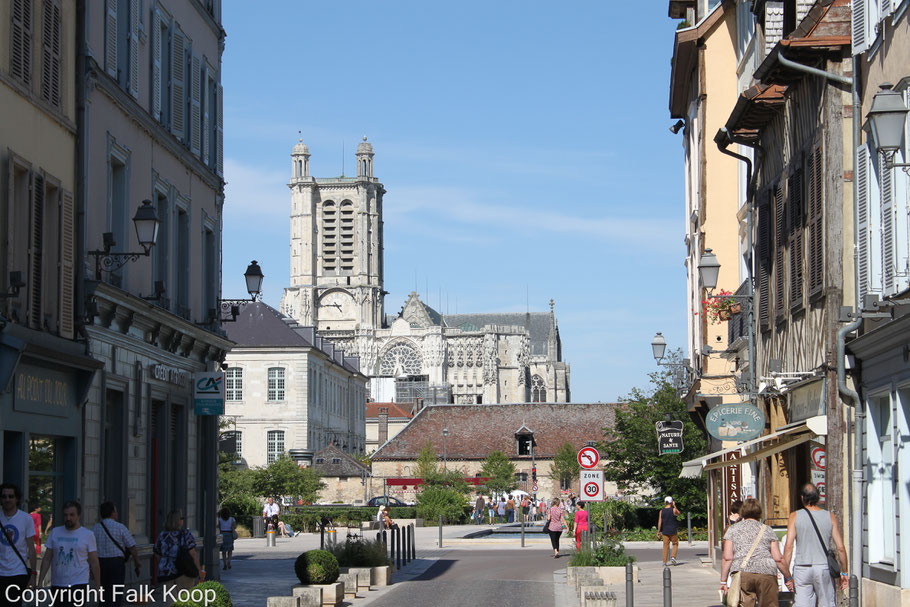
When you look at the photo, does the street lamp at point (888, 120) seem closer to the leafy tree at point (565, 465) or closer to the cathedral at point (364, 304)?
the leafy tree at point (565, 465)

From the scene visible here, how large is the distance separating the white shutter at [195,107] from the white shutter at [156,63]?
220 centimetres

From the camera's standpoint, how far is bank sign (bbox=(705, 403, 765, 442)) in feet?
59.2

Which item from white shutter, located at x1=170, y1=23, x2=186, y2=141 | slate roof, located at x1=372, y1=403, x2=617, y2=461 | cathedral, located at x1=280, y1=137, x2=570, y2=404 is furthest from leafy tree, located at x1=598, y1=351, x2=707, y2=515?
cathedral, located at x1=280, y1=137, x2=570, y2=404

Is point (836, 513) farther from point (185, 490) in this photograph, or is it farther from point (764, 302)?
point (185, 490)

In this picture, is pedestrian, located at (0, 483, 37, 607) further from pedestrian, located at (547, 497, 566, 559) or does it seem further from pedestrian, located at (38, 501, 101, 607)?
pedestrian, located at (547, 497, 566, 559)

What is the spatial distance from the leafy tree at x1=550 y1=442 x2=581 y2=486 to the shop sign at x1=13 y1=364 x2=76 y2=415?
6748 cm

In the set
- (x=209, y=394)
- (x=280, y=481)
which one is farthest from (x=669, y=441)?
(x=280, y=481)

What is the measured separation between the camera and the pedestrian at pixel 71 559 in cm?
1220

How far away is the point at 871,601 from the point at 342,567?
1038 centimetres

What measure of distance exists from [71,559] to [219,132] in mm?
15541

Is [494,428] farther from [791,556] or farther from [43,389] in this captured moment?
[791,556]

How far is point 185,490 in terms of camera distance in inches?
937

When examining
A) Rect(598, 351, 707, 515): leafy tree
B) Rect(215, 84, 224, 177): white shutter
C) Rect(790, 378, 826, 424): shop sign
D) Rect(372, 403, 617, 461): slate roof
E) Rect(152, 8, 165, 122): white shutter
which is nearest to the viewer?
Rect(790, 378, 826, 424): shop sign

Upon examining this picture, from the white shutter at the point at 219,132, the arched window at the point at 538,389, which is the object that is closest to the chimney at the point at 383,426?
the arched window at the point at 538,389
